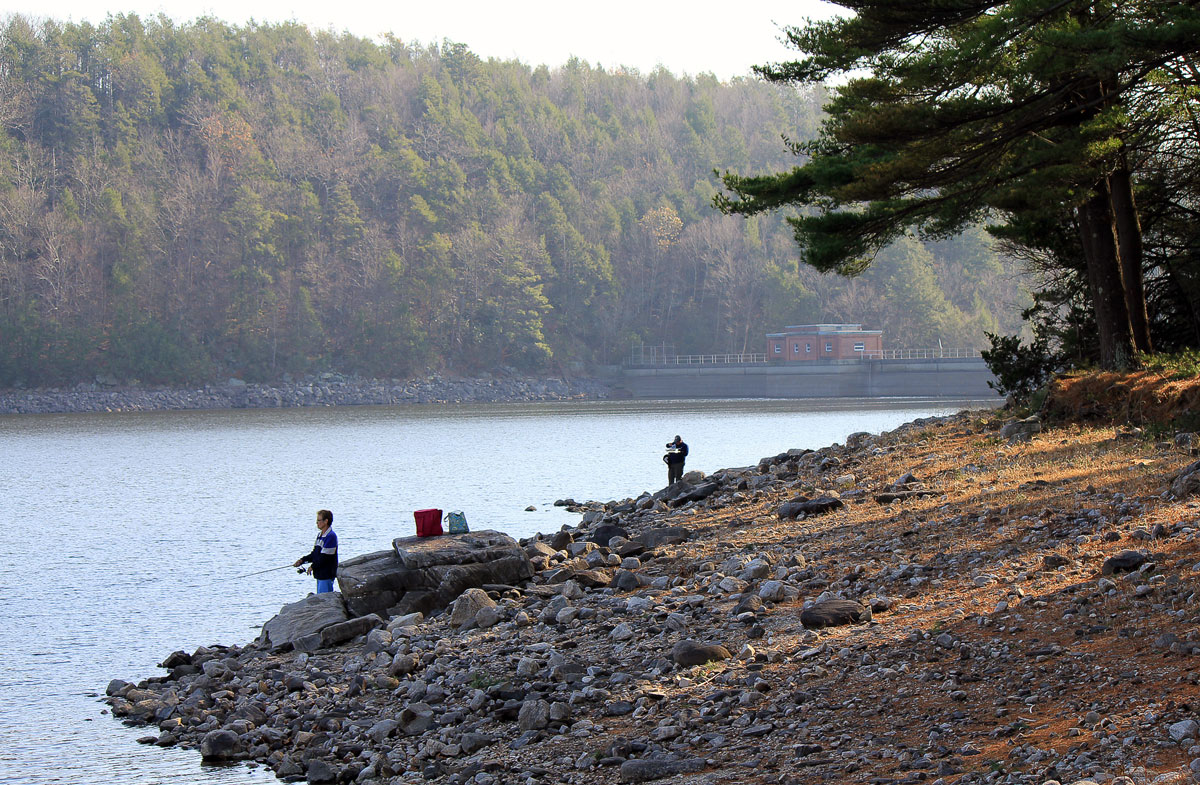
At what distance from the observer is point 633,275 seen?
14312 cm

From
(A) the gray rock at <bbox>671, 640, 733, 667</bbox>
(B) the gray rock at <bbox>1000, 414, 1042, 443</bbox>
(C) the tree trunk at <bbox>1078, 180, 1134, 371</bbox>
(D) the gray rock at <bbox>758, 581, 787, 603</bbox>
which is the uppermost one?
(C) the tree trunk at <bbox>1078, 180, 1134, 371</bbox>

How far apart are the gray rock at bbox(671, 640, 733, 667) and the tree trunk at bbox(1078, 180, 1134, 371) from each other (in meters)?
12.2

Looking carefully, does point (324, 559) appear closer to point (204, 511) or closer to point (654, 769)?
point (654, 769)

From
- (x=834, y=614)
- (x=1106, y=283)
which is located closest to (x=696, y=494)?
(x=1106, y=283)

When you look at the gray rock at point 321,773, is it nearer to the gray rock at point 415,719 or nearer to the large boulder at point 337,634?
the gray rock at point 415,719

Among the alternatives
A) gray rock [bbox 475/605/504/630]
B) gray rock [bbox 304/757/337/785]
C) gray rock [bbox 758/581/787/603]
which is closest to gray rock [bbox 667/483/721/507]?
gray rock [bbox 475/605/504/630]

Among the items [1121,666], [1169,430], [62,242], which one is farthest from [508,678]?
[62,242]

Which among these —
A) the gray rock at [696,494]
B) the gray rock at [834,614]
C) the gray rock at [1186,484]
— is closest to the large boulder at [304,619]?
the gray rock at [834,614]

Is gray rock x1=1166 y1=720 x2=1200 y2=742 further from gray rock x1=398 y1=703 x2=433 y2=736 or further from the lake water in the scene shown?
the lake water

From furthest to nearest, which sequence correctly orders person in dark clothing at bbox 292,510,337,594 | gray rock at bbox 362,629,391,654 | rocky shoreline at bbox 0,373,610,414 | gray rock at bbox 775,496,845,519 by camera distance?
rocky shoreline at bbox 0,373,610,414 < person in dark clothing at bbox 292,510,337,594 < gray rock at bbox 775,496,845,519 < gray rock at bbox 362,629,391,654

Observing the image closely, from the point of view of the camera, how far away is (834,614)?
1032 cm

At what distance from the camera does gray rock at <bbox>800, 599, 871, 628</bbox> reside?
10258mm

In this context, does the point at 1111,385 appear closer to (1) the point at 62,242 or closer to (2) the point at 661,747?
(2) the point at 661,747

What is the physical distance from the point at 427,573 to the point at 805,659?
712cm
